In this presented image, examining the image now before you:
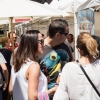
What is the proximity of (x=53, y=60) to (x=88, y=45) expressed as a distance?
0.79 metres

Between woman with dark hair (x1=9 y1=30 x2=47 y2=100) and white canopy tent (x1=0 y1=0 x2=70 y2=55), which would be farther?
white canopy tent (x1=0 y1=0 x2=70 y2=55)

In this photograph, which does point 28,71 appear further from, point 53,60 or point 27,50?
point 53,60

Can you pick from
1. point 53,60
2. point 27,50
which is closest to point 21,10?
point 53,60

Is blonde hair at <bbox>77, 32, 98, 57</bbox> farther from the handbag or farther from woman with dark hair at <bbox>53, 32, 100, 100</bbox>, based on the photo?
the handbag

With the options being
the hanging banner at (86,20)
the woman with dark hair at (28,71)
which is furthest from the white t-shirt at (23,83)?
the hanging banner at (86,20)

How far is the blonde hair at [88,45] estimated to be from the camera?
8.95 feet

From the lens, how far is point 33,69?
2.70 meters

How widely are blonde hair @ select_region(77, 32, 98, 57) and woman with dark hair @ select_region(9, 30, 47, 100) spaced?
45 cm

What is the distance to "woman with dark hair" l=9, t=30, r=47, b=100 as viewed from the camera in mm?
2680

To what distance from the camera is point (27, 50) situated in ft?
9.50

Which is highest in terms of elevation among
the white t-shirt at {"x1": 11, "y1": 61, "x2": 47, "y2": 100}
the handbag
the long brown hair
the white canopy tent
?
the white canopy tent

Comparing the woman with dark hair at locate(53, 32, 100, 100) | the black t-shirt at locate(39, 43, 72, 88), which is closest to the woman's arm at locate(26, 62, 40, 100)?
the woman with dark hair at locate(53, 32, 100, 100)

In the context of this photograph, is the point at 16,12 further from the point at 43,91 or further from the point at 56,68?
the point at 43,91

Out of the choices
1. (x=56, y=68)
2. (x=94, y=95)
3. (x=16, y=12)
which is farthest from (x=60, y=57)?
(x=16, y=12)
